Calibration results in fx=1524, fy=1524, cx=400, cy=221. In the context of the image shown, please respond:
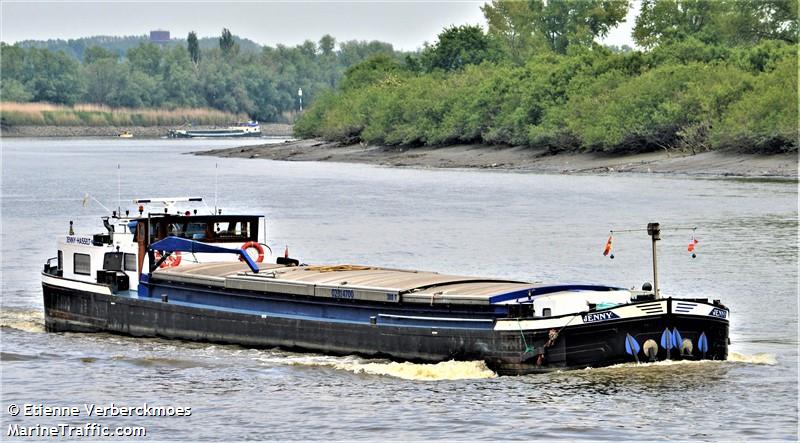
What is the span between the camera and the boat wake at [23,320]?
1391 inches

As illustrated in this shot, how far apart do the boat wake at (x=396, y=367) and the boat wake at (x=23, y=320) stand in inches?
333

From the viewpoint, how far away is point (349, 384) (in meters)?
26.9

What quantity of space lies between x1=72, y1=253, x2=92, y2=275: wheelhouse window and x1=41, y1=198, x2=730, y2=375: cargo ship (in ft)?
0.13

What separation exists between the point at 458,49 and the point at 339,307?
13860cm

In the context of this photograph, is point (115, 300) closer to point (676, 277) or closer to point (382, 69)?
point (676, 277)

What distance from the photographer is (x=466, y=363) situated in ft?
87.0

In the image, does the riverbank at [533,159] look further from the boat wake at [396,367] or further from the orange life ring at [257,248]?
the boat wake at [396,367]

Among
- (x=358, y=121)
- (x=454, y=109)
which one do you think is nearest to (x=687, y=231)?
(x=454, y=109)

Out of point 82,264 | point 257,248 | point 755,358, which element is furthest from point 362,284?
point 82,264

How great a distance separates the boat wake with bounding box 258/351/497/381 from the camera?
2648cm

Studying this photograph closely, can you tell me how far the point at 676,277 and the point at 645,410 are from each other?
17582 mm

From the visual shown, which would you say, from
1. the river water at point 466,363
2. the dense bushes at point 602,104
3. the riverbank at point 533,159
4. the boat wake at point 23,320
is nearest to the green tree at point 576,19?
the dense bushes at point 602,104

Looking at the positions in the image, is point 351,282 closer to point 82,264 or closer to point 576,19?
point 82,264

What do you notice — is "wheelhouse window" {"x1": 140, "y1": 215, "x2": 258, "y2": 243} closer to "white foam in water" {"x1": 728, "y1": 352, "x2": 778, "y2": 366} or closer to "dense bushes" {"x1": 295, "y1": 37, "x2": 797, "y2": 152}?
"white foam in water" {"x1": 728, "y1": 352, "x2": 778, "y2": 366}
